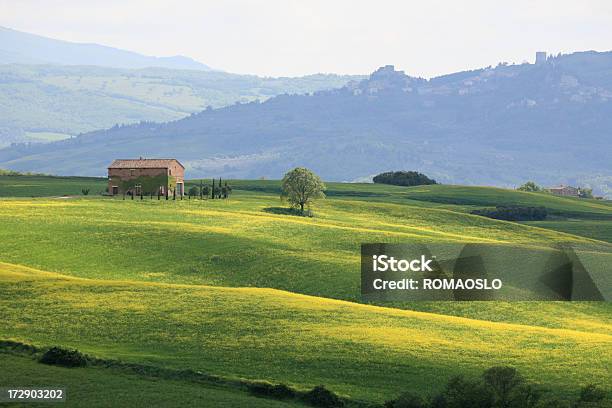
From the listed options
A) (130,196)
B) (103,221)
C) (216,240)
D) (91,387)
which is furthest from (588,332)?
(130,196)

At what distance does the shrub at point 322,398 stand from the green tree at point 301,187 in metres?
106

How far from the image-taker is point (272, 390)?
4653 centimetres

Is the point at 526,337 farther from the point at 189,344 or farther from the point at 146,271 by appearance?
the point at 146,271

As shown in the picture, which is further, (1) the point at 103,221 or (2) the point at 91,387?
(1) the point at 103,221

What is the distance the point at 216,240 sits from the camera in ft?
331

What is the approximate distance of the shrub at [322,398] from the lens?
4528 centimetres

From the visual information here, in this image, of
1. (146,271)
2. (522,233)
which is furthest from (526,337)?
(522,233)

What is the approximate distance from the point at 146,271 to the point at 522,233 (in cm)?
7260

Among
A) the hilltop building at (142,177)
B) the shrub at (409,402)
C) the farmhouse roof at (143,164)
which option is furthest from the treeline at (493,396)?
the farmhouse roof at (143,164)

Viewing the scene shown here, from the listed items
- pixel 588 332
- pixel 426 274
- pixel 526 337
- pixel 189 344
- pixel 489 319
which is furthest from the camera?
pixel 426 274

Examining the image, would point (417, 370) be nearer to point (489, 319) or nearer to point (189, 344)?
point (189, 344)

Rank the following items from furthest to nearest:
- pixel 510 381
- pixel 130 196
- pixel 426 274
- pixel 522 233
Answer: pixel 130 196, pixel 522 233, pixel 426 274, pixel 510 381

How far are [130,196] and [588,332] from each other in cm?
10235

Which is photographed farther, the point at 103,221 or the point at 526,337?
the point at 103,221
